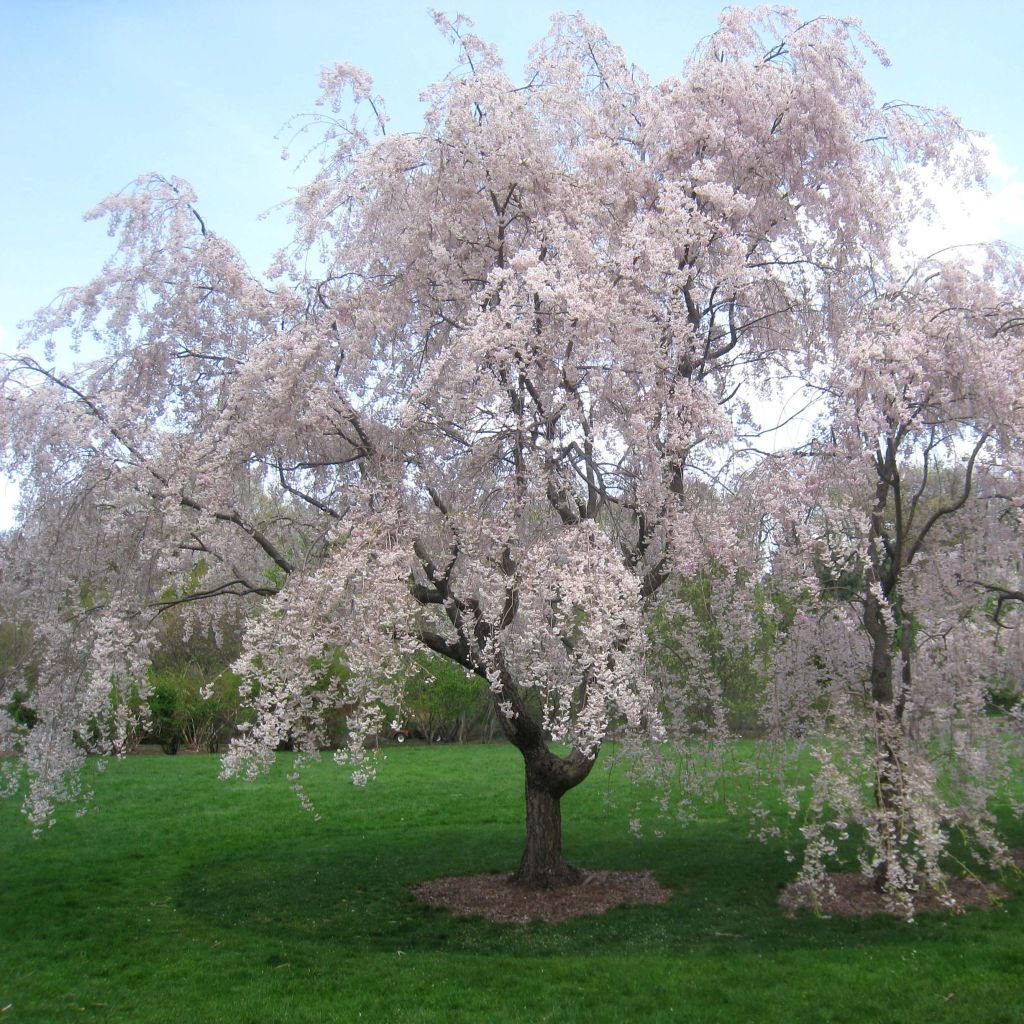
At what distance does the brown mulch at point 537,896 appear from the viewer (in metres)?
7.74

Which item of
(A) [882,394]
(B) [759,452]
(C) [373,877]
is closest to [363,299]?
Answer: (B) [759,452]

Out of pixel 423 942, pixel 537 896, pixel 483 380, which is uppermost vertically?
pixel 483 380

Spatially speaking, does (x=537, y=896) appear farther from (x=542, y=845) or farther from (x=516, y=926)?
(x=516, y=926)

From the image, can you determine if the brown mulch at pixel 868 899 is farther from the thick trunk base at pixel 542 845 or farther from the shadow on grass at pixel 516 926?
the thick trunk base at pixel 542 845

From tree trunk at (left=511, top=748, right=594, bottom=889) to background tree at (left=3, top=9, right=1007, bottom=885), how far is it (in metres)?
0.03

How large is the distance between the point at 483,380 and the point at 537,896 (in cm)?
479

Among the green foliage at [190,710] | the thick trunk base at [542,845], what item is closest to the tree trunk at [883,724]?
the thick trunk base at [542,845]

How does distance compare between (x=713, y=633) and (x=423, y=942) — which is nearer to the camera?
(x=423, y=942)

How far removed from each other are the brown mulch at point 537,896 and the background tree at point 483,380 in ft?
1.14

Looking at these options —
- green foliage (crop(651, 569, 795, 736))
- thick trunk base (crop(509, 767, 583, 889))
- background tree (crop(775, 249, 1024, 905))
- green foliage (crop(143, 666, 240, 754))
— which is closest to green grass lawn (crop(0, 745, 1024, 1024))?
background tree (crop(775, 249, 1024, 905))

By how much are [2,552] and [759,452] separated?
6231mm

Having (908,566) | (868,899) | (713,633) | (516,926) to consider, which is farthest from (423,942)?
(908,566)

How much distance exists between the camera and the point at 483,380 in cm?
Answer: 617

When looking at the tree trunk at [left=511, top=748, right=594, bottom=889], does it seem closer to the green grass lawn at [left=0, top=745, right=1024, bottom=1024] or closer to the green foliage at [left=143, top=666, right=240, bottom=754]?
the green grass lawn at [left=0, top=745, right=1024, bottom=1024]
